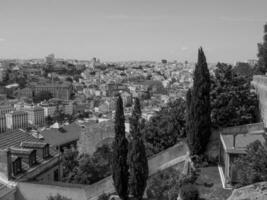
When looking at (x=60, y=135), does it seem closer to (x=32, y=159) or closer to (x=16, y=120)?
(x=32, y=159)

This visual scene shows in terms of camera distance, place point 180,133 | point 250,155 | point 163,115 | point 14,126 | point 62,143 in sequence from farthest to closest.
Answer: point 14,126 → point 62,143 → point 163,115 → point 180,133 → point 250,155

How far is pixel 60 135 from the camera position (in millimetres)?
55375

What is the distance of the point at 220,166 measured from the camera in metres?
18.0

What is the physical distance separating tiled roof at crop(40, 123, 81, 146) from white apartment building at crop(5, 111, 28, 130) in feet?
184

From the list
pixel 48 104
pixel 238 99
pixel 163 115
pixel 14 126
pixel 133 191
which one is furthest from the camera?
pixel 48 104

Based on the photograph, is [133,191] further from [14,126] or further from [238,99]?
[14,126]

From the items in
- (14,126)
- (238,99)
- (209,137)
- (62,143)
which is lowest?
(14,126)

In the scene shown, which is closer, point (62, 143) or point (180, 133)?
point (180, 133)

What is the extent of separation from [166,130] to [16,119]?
9527 centimetres

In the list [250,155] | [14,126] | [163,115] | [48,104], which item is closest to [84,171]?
[163,115]

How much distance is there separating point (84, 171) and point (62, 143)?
98.3ft

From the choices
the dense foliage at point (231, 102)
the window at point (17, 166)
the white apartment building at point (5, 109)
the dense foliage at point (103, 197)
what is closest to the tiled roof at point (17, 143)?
the window at point (17, 166)

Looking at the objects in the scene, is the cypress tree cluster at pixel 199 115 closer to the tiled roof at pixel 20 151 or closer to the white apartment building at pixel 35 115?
the tiled roof at pixel 20 151

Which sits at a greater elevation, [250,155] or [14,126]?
[250,155]
